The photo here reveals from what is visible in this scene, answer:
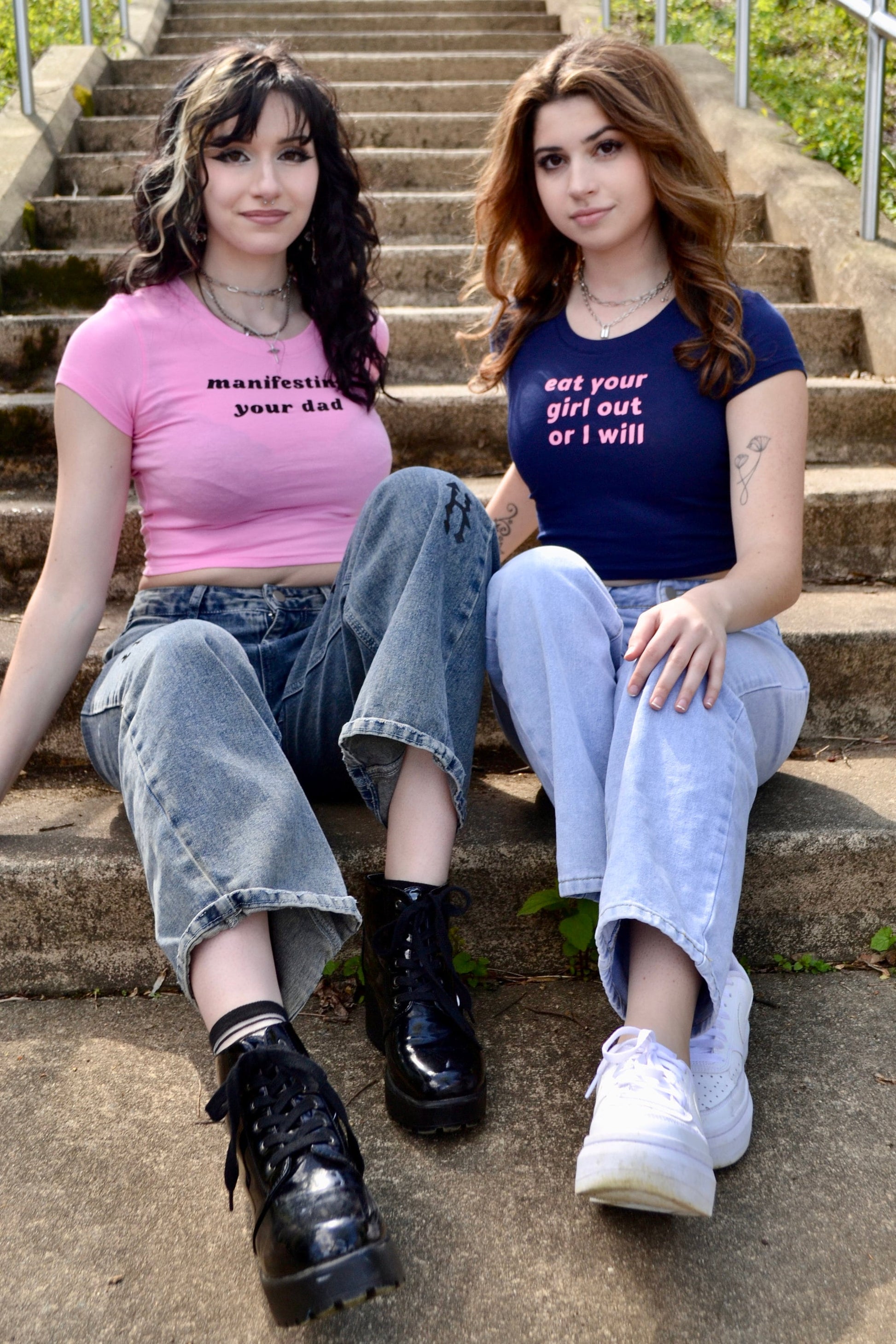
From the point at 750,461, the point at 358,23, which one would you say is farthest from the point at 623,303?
the point at 358,23

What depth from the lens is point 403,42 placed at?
5.68 m

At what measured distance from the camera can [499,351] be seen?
205cm

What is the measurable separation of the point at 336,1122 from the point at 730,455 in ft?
3.61

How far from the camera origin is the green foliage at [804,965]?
1.77 meters

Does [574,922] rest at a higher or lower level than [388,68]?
lower

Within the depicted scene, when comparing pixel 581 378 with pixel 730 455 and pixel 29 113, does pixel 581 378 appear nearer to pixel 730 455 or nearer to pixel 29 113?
pixel 730 455

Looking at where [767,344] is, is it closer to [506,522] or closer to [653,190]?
[653,190]

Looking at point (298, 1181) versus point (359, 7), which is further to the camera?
point (359, 7)

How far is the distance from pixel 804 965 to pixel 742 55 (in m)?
3.71

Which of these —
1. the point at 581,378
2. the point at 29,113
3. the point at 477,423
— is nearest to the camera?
the point at 581,378

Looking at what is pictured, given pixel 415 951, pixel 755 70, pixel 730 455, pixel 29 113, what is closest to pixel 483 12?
pixel 755 70

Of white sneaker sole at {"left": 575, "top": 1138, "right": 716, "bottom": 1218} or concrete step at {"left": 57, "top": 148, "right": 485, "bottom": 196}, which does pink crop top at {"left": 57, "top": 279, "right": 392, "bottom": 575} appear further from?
concrete step at {"left": 57, "top": 148, "right": 485, "bottom": 196}

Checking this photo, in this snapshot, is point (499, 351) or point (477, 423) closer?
point (499, 351)

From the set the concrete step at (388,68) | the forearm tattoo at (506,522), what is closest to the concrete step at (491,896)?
the forearm tattoo at (506,522)
